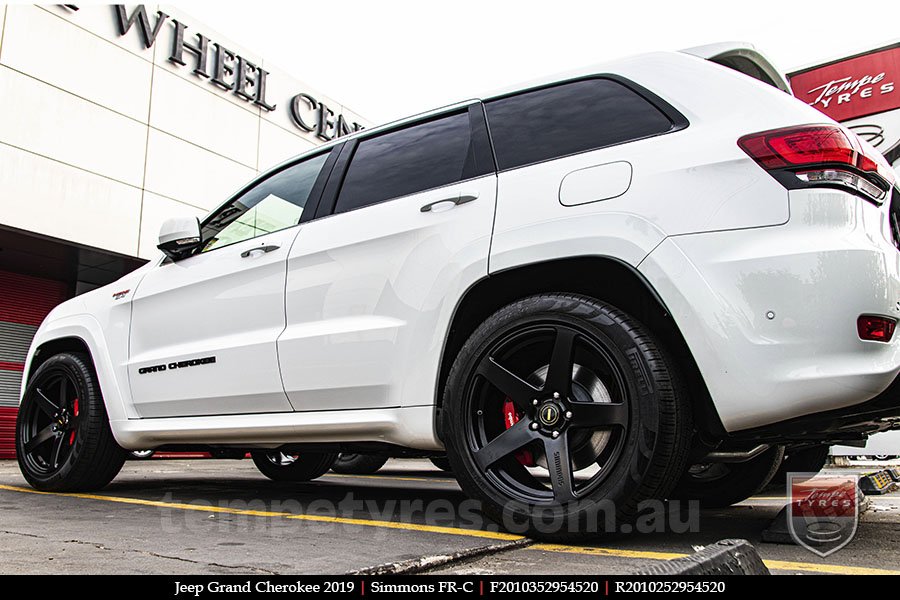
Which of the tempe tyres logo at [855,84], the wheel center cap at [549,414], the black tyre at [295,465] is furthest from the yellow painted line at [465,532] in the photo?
the tempe tyres logo at [855,84]

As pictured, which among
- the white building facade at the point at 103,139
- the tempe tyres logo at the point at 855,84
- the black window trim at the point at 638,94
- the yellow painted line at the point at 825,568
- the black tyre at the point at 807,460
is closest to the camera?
the yellow painted line at the point at 825,568

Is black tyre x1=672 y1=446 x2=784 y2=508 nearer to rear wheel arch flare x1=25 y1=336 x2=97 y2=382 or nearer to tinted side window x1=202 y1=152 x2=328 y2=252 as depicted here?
tinted side window x1=202 y1=152 x2=328 y2=252

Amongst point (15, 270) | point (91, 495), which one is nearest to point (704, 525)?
point (91, 495)

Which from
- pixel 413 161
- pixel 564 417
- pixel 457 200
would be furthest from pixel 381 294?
pixel 564 417

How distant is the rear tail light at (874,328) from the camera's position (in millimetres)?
2043

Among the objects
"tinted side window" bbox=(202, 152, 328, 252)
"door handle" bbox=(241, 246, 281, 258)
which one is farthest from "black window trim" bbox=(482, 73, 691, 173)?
"door handle" bbox=(241, 246, 281, 258)

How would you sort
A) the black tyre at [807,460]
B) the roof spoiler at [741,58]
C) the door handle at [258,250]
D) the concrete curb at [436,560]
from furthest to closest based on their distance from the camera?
the black tyre at [807,460] < the door handle at [258,250] < the roof spoiler at [741,58] < the concrete curb at [436,560]

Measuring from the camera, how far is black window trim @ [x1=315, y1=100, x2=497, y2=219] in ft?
9.71

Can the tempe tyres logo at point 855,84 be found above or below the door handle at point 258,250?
above

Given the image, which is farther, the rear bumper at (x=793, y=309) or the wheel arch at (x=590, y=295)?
the wheel arch at (x=590, y=295)

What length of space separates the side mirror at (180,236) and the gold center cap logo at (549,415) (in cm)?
231

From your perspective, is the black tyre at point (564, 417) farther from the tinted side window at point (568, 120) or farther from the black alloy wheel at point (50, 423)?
the black alloy wheel at point (50, 423)

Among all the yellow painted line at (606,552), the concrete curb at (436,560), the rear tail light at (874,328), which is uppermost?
the rear tail light at (874,328)

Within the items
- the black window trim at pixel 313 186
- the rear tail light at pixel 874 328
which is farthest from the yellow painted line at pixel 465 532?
the black window trim at pixel 313 186
